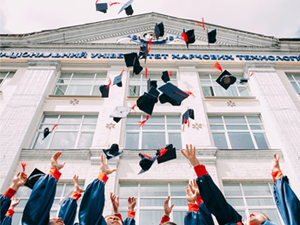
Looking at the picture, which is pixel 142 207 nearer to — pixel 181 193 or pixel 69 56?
pixel 181 193

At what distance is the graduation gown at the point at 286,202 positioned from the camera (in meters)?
2.91

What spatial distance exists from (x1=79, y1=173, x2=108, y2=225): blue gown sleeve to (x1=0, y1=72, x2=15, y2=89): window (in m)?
10.4

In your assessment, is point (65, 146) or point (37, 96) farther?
point (37, 96)

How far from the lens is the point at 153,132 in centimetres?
952

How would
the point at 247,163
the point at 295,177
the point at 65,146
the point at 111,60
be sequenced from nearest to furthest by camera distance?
the point at 295,177 → the point at 247,163 → the point at 65,146 → the point at 111,60

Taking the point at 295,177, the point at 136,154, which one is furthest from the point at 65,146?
the point at 295,177

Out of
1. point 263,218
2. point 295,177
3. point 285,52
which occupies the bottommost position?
point 263,218

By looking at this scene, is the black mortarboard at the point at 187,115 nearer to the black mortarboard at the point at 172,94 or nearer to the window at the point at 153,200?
→ the black mortarboard at the point at 172,94

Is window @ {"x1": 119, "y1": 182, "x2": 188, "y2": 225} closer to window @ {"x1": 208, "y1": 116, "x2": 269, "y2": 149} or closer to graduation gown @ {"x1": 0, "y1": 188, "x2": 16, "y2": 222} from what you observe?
window @ {"x1": 208, "y1": 116, "x2": 269, "y2": 149}

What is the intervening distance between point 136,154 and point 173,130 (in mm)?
2004

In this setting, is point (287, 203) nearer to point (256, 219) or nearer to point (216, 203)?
point (256, 219)

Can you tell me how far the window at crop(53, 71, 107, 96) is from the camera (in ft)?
37.8

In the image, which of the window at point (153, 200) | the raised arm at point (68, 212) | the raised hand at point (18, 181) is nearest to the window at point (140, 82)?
the window at point (153, 200)

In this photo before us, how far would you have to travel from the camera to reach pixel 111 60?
12.6m
